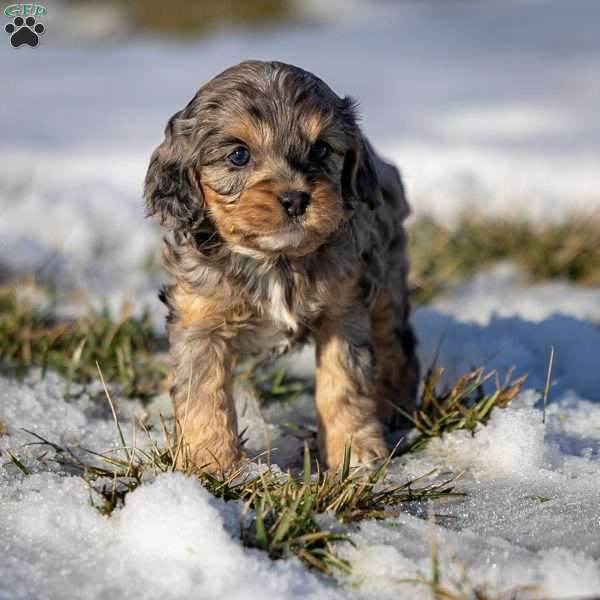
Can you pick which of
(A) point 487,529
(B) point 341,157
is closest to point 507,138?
(B) point 341,157

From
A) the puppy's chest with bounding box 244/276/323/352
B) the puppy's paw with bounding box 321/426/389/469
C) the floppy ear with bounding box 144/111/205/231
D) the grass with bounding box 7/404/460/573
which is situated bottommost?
the puppy's paw with bounding box 321/426/389/469

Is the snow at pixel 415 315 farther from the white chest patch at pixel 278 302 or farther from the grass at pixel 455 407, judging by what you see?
the white chest patch at pixel 278 302

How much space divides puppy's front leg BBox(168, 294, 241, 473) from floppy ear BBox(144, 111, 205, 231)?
0.31 metres

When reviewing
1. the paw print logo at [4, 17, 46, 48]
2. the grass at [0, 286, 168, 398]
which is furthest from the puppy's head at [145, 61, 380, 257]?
the paw print logo at [4, 17, 46, 48]

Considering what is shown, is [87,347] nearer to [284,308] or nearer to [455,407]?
[284,308]

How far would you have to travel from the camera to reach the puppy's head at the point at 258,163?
3.50 m

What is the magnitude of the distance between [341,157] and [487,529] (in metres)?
1.48

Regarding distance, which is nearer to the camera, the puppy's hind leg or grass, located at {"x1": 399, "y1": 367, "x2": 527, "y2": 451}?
grass, located at {"x1": 399, "y1": 367, "x2": 527, "y2": 451}

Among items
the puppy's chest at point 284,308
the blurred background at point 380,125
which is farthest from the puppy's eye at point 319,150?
the blurred background at point 380,125

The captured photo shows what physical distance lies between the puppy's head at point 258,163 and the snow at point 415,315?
0.91 metres

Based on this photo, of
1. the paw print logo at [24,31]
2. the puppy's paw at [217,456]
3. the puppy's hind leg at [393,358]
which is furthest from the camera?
the paw print logo at [24,31]

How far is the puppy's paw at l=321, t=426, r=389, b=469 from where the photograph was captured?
398 cm

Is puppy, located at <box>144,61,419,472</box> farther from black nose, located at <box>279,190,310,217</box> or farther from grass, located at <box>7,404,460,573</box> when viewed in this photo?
grass, located at <box>7,404,460,573</box>

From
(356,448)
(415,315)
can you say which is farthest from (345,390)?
(415,315)
